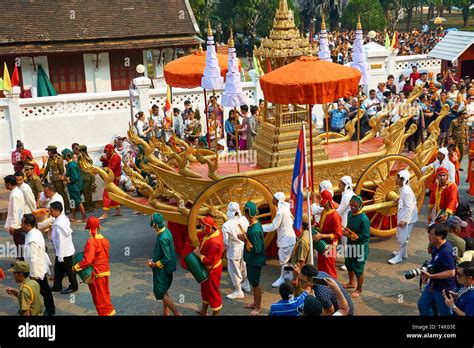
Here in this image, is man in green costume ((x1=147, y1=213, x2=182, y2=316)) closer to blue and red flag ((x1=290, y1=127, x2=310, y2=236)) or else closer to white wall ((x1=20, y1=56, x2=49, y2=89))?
blue and red flag ((x1=290, y1=127, x2=310, y2=236))

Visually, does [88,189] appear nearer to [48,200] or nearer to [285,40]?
[48,200]

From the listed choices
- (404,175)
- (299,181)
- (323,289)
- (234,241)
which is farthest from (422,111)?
(323,289)

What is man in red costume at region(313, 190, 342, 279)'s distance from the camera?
898 cm

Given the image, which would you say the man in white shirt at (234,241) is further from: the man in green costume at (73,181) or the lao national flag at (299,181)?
the man in green costume at (73,181)

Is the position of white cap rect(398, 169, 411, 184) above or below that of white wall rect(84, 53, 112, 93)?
below

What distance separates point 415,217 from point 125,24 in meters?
15.8

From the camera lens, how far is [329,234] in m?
9.02

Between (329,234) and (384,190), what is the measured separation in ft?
6.92

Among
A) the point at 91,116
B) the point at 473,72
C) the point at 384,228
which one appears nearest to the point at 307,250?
the point at 384,228

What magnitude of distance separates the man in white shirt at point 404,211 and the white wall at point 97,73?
15573 millimetres

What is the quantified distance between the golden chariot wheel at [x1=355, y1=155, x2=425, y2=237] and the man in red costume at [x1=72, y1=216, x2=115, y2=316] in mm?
3957

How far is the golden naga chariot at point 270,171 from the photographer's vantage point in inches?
396

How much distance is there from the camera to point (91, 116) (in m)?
16.6

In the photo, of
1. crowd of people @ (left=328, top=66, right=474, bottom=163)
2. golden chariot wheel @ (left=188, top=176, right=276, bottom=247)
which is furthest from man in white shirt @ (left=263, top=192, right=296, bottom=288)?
crowd of people @ (left=328, top=66, right=474, bottom=163)
